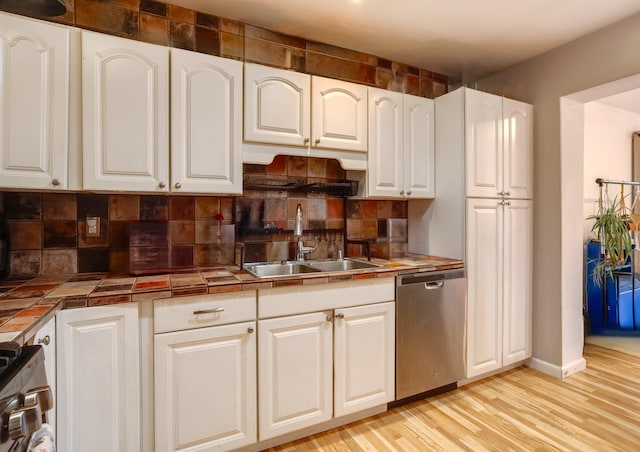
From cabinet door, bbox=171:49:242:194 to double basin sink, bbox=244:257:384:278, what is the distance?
0.58 metres

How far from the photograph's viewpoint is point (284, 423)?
1.78 metres

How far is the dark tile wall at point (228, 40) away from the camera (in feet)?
6.27

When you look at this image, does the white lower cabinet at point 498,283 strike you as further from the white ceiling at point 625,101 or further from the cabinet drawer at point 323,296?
the white ceiling at point 625,101

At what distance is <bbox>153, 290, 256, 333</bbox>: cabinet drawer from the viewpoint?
1528 millimetres

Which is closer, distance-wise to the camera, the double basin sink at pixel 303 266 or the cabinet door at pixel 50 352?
the cabinet door at pixel 50 352

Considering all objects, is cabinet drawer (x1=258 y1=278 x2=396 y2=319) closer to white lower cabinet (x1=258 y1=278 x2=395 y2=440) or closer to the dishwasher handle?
white lower cabinet (x1=258 y1=278 x2=395 y2=440)

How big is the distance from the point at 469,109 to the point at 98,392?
266 centimetres

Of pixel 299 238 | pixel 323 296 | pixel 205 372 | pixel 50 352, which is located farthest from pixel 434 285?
pixel 50 352

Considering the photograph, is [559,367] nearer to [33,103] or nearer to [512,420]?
[512,420]

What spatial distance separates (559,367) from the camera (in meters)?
2.54

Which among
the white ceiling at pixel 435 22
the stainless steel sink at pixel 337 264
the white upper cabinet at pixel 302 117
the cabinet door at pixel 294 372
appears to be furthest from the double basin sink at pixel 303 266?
the white ceiling at pixel 435 22

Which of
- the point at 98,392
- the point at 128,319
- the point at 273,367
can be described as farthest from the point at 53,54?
the point at 273,367

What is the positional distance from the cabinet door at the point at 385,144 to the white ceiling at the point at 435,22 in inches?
16.9

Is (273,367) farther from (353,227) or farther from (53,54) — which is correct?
(53,54)
